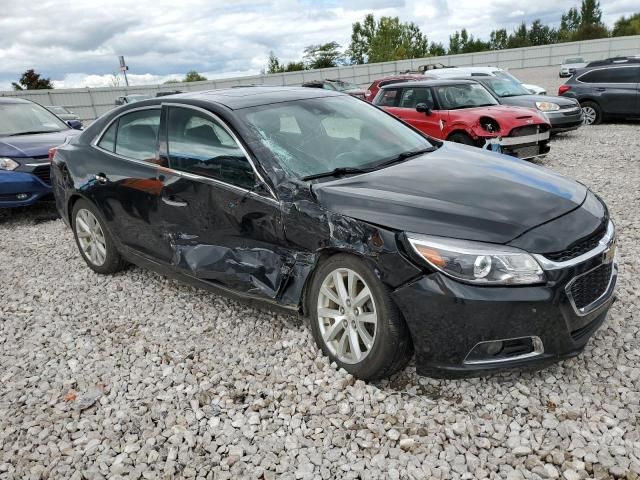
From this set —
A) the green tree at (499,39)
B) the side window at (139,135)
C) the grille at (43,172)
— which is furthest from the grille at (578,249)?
the green tree at (499,39)

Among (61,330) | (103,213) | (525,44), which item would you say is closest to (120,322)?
(61,330)

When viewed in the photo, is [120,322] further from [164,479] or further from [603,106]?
[603,106]

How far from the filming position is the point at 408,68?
4325cm

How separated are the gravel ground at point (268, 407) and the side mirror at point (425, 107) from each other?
219 inches

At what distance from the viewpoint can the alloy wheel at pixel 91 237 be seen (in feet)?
15.9

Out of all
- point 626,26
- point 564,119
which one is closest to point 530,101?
point 564,119

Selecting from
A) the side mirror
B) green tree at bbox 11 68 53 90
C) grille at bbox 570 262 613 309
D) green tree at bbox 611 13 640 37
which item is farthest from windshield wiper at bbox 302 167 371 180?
green tree at bbox 611 13 640 37

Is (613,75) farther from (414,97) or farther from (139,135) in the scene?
(139,135)

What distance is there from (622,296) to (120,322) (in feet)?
12.2

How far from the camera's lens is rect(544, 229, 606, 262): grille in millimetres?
2568

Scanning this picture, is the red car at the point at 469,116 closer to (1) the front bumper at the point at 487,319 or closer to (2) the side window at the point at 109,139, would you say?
(2) the side window at the point at 109,139

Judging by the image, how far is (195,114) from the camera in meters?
3.78

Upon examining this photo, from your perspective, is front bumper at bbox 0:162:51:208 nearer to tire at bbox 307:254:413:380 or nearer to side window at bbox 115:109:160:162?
side window at bbox 115:109:160:162

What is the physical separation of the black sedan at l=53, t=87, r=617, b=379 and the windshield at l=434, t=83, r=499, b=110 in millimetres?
5513
